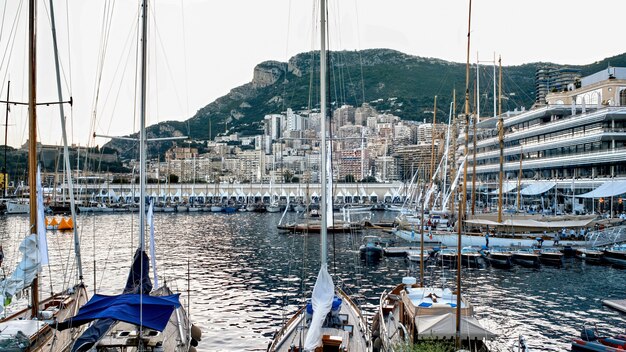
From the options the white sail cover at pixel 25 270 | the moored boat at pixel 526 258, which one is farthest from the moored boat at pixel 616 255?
the white sail cover at pixel 25 270

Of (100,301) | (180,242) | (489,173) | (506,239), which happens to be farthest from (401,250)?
(489,173)

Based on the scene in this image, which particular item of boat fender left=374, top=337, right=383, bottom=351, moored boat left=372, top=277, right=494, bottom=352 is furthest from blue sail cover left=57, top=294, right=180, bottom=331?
boat fender left=374, top=337, right=383, bottom=351

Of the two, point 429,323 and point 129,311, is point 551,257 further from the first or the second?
point 129,311

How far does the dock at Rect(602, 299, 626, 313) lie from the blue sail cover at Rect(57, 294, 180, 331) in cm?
2321

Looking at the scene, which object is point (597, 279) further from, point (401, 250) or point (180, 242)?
point (180, 242)

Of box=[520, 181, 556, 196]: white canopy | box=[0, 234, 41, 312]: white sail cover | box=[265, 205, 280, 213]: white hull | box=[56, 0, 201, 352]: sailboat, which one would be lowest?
box=[265, 205, 280, 213]: white hull

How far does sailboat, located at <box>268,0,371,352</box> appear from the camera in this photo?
12.3m

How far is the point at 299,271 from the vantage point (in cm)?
3812

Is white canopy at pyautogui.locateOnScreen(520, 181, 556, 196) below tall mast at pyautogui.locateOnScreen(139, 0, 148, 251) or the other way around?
below

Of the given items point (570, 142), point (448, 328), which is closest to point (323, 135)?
point (448, 328)

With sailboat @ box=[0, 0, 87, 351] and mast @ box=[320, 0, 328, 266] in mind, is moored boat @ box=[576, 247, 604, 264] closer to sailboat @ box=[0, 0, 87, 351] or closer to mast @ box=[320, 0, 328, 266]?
mast @ box=[320, 0, 328, 266]

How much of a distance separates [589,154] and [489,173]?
→ 31567 millimetres

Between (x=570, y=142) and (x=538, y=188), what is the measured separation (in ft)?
24.6

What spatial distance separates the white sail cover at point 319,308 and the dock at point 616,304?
20099 millimetres
